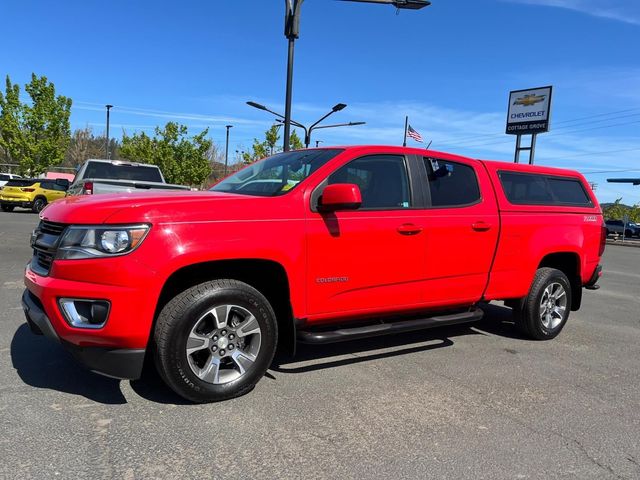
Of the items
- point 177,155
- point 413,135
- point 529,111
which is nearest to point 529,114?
point 529,111

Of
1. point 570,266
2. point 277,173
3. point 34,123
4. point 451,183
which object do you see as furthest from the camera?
point 34,123

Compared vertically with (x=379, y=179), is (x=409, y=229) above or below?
below

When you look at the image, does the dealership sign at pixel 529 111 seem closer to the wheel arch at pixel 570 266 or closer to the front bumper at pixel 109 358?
the wheel arch at pixel 570 266

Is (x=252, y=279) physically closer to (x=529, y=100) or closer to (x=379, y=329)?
(x=379, y=329)

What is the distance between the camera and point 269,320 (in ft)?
12.0

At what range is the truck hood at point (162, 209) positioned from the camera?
3.18 metres

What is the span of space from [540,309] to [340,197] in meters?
3.05

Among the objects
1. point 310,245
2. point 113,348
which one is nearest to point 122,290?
point 113,348

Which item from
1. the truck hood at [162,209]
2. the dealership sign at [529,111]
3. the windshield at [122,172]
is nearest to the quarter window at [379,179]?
the truck hood at [162,209]

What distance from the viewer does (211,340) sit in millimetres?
3504

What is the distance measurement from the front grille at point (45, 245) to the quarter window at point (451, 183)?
300 cm

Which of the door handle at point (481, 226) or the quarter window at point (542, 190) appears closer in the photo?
the door handle at point (481, 226)

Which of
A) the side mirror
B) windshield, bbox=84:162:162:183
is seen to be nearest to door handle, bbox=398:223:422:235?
the side mirror

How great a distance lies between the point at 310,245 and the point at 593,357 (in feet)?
10.7
